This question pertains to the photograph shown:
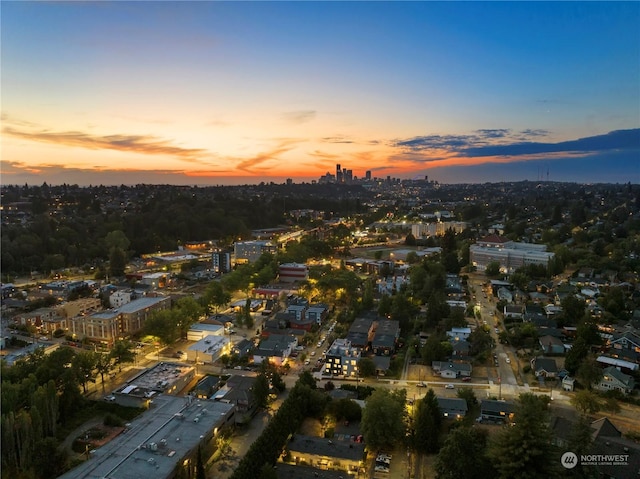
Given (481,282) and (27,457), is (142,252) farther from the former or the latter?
(27,457)

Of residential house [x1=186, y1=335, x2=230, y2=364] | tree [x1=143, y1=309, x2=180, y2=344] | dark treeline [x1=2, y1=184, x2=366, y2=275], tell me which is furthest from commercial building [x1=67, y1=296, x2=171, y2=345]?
dark treeline [x1=2, y1=184, x2=366, y2=275]

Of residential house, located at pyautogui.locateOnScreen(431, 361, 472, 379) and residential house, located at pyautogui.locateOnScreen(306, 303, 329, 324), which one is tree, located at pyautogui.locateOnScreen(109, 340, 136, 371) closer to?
residential house, located at pyautogui.locateOnScreen(306, 303, 329, 324)

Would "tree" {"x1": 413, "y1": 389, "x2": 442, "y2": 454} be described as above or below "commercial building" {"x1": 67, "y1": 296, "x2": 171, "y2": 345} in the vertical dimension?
below

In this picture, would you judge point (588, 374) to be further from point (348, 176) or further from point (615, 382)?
point (348, 176)

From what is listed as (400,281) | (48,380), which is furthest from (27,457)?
(400,281)

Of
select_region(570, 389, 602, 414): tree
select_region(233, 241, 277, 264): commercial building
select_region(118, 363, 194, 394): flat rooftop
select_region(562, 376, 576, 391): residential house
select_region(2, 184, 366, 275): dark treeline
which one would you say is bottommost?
select_region(562, 376, 576, 391): residential house
